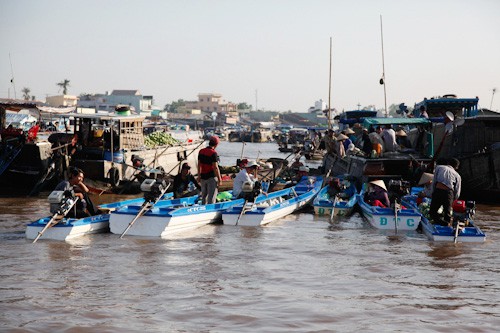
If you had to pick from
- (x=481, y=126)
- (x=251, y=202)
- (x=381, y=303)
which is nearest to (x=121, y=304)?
(x=381, y=303)

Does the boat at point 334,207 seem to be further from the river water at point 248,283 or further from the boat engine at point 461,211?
the boat engine at point 461,211

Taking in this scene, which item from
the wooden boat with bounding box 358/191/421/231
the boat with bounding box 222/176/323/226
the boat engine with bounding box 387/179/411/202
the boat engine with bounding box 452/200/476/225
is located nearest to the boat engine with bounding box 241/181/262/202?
the boat with bounding box 222/176/323/226

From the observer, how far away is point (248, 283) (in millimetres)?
10594

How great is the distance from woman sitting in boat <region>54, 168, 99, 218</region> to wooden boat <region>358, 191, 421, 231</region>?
20.7 feet

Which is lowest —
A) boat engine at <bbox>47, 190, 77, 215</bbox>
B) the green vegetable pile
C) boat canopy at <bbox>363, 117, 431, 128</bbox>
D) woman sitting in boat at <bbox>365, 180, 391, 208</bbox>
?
woman sitting in boat at <bbox>365, 180, 391, 208</bbox>

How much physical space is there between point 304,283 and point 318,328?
222cm

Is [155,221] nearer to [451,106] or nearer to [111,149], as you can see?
[111,149]

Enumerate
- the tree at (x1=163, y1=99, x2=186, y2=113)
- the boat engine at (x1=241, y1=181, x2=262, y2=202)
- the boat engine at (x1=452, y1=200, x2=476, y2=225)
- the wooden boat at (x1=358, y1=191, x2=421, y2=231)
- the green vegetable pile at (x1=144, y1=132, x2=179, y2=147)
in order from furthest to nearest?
the tree at (x1=163, y1=99, x2=186, y2=113), the green vegetable pile at (x1=144, y1=132, x2=179, y2=147), the boat engine at (x1=241, y1=181, x2=262, y2=202), the wooden boat at (x1=358, y1=191, x2=421, y2=231), the boat engine at (x1=452, y1=200, x2=476, y2=225)

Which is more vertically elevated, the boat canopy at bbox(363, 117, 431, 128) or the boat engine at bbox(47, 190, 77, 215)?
the boat canopy at bbox(363, 117, 431, 128)

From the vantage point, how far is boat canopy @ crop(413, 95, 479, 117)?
28.2 meters

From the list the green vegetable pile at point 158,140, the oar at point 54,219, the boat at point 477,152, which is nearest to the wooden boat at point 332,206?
the boat at point 477,152

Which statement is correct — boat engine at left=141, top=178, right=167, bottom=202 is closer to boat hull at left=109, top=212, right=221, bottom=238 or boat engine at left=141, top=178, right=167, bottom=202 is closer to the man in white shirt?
boat hull at left=109, top=212, right=221, bottom=238

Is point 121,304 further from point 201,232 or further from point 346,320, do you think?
point 201,232

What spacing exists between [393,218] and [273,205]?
9.95 feet
